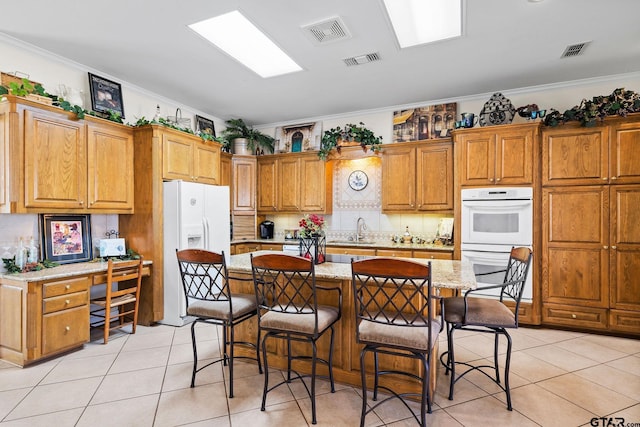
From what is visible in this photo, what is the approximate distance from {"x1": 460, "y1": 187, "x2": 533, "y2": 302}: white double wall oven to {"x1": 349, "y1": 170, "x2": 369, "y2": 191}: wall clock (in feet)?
5.27

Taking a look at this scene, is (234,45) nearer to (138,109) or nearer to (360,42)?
(360,42)

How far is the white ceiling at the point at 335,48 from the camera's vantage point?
2.63 meters

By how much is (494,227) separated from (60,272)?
179 inches

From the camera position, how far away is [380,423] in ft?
6.81

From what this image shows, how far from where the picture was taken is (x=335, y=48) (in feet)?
10.7

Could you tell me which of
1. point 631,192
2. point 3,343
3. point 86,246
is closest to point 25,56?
point 86,246

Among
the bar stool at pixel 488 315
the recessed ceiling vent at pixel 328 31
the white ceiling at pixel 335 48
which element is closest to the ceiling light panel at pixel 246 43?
the white ceiling at pixel 335 48

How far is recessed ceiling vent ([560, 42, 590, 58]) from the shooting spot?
322cm

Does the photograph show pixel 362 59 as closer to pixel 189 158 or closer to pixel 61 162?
pixel 189 158

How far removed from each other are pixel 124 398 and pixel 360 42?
3.52m

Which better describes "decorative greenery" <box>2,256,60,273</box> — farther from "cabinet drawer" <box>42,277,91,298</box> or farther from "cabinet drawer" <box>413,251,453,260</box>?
"cabinet drawer" <box>413,251,453,260</box>

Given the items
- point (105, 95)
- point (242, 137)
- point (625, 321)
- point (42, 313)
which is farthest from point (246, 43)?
point (625, 321)

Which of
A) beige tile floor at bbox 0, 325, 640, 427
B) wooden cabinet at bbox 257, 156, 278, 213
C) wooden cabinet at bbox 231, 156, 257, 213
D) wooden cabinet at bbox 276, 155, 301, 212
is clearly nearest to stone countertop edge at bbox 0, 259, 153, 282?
beige tile floor at bbox 0, 325, 640, 427

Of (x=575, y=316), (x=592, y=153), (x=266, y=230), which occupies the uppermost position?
(x=592, y=153)
